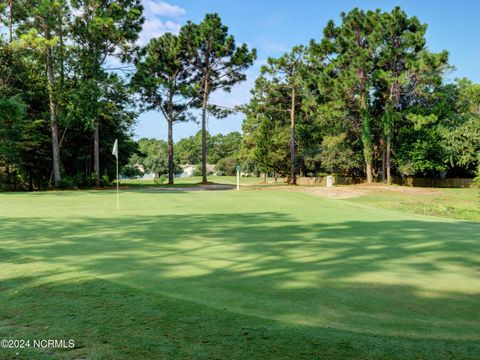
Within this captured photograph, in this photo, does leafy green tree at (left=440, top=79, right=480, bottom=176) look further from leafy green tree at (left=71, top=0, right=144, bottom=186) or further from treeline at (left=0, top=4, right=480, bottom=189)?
leafy green tree at (left=71, top=0, right=144, bottom=186)

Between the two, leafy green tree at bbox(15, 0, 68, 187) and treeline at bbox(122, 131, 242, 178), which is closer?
leafy green tree at bbox(15, 0, 68, 187)

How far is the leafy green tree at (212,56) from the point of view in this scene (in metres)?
37.0

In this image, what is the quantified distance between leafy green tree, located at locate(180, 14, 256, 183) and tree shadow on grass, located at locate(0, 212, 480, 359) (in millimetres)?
29907

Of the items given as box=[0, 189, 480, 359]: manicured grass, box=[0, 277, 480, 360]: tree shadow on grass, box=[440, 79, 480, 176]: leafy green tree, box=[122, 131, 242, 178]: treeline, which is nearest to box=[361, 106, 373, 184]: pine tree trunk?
box=[440, 79, 480, 176]: leafy green tree

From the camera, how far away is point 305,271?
5.42 metres

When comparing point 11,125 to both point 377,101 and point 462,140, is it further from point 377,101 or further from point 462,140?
point 462,140

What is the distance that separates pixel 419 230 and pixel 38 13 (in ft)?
95.2

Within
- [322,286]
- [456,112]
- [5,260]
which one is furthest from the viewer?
[456,112]

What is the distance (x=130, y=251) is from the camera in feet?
21.8

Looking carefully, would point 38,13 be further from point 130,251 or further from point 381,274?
point 381,274

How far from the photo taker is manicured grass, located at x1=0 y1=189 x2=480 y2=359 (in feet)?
9.68

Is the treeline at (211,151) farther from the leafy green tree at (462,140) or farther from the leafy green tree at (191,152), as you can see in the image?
the leafy green tree at (462,140)

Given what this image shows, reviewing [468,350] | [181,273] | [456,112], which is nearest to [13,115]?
[181,273]

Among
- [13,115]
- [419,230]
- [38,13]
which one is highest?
[38,13]
